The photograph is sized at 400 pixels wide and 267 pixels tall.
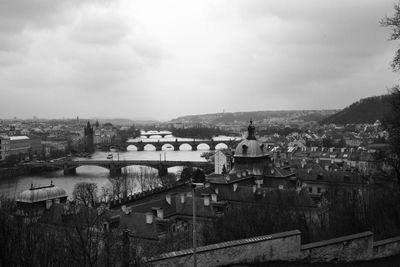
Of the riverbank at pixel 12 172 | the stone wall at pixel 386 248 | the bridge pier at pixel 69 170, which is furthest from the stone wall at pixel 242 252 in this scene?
the bridge pier at pixel 69 170

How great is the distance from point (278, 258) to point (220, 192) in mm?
18340

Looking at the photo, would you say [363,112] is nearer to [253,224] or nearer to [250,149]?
[250,149]

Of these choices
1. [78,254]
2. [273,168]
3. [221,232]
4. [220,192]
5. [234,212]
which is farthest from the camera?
[273,168]

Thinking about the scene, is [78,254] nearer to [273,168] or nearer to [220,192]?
[220,192]

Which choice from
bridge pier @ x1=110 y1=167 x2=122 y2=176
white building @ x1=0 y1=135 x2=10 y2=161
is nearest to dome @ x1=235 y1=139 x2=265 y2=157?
bridge pier @ x1=110 y1=167 x2=122 y2=176

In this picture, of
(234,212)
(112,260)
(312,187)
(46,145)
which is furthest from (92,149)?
(112,260)

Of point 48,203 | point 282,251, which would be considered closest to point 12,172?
point 48,203

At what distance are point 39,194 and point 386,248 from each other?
22.6m

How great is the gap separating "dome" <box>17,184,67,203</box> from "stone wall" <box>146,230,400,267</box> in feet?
63.9

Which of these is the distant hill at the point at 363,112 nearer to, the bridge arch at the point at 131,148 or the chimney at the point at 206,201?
the bridge arch at the point at 131,148

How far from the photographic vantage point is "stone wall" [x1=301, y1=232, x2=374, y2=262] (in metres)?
13.8

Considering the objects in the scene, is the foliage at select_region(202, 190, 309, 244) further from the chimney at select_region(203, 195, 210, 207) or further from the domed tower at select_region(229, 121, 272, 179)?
the domed tower at select_region(229, 121, 272, 179)

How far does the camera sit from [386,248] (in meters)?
14.5

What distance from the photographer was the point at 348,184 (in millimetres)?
38688
